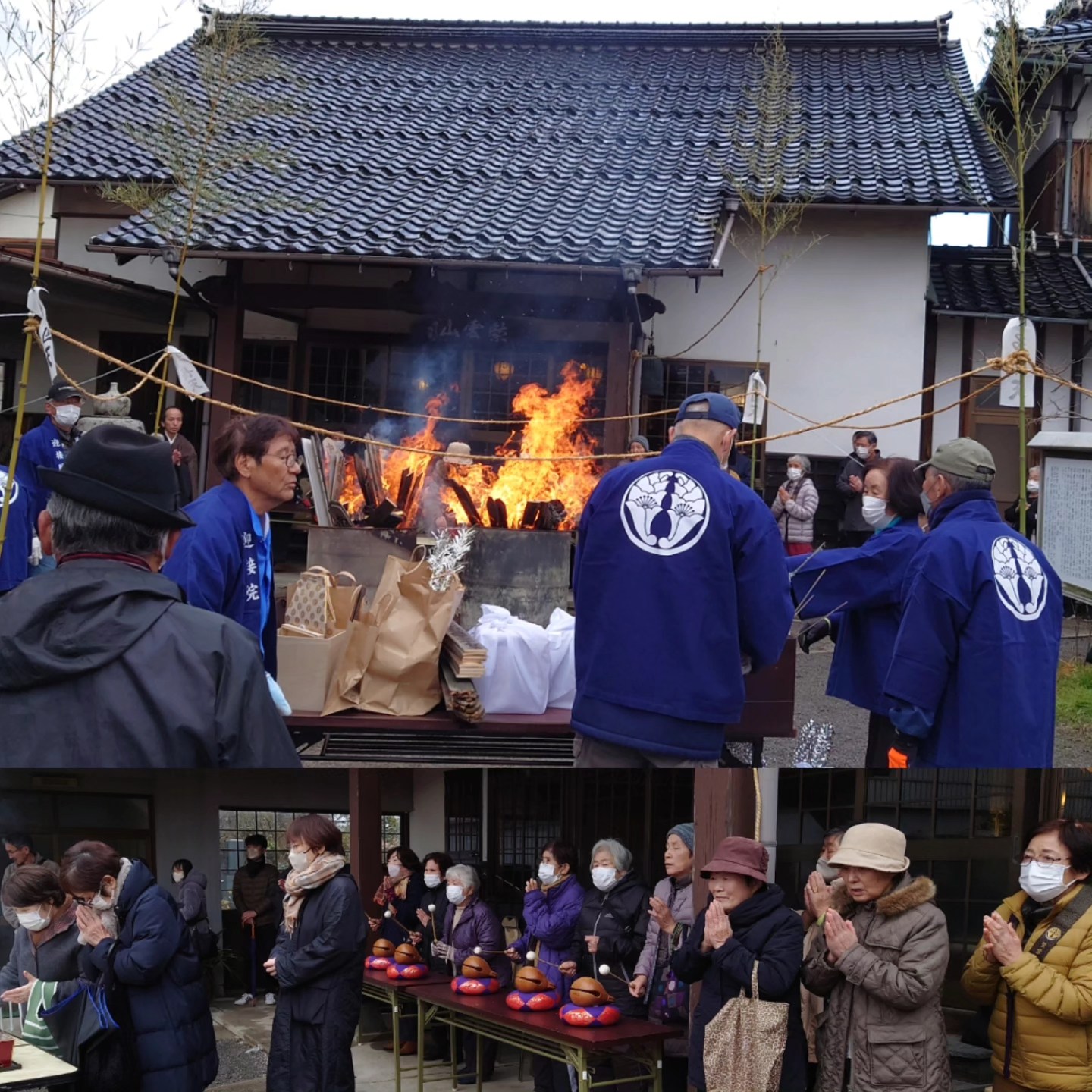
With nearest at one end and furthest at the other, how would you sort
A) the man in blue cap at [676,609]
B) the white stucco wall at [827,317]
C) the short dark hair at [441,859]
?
the short dark hair at [441,859], the man in blue cap at [676,609], the white stucco wall at [827,317]

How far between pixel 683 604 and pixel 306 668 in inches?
68.6

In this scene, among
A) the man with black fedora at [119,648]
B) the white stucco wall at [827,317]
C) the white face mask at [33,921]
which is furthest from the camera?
the white stucco wall at [827,317]

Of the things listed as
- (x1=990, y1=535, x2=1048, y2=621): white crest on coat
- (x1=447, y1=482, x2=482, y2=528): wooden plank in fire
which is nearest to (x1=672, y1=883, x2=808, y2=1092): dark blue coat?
(x1=990, y1=535, x2=1048, y2=621): white crest on coat

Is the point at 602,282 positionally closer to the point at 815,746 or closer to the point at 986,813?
the point at 815,746

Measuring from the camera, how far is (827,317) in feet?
47.4

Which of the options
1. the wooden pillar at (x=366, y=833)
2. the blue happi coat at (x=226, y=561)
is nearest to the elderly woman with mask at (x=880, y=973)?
the wooden pillar at (x=366, y=833)

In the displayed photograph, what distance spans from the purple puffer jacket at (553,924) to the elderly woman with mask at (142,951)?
A: 3.32 feet

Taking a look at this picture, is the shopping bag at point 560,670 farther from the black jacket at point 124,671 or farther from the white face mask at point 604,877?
the black jacket at point 124,671

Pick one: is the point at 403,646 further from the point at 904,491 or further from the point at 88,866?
the point at 904,491

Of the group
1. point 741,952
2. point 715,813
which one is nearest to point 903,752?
point 715,813

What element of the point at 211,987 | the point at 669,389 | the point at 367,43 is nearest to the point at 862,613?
the point at 211,987

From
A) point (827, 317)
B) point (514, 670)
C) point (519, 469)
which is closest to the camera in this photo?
point (514, 670)

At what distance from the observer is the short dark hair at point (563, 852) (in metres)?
3.95

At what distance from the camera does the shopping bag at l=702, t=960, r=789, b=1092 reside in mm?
A: 4012
